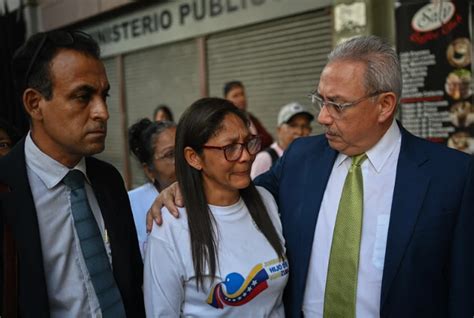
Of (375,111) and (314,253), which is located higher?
(375,111)

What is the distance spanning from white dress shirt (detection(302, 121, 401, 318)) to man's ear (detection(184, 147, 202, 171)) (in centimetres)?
63

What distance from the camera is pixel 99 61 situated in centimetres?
194

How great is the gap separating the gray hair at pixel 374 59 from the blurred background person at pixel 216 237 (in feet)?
1.81

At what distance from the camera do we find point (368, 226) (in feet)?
7.11

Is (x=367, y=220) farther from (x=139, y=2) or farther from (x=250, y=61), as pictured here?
(x=139, y=2)

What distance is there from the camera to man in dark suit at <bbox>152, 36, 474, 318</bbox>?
2037mm

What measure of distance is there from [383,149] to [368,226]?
363 mm

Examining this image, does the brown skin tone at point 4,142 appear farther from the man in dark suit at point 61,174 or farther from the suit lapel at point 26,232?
the suit lapel at point 26,232

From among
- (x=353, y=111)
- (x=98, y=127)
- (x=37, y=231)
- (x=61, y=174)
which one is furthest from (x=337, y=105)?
(x=37, y=231)

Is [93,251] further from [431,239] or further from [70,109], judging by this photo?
[431,239]

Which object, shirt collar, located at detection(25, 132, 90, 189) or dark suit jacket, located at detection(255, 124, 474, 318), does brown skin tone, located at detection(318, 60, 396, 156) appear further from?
shirt collar, located at detection(25, 132, 90, 189)

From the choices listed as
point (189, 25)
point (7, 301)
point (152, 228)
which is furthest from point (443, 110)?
point (189, 25)

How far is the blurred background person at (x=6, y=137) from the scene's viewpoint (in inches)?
112

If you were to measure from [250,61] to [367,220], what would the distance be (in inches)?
255
